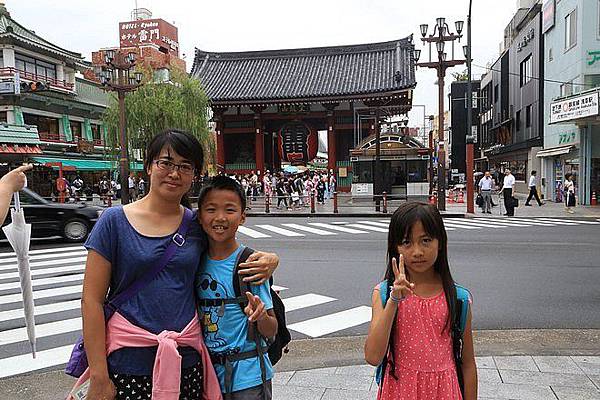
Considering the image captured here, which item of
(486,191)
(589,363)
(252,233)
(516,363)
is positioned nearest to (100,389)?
(516,363)

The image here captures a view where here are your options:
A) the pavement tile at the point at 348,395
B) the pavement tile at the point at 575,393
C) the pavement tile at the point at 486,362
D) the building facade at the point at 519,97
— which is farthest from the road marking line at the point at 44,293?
the building facade at the point at 519,97

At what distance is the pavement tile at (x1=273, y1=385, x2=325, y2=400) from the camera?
3697 millimetres

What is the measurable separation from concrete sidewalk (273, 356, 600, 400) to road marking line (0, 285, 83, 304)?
462cm

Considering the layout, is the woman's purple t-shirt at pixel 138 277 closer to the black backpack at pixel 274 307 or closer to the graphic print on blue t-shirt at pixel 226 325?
the graphic print on blue t-shirt at pixel 226 325

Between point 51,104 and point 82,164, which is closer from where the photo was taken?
point 51,104

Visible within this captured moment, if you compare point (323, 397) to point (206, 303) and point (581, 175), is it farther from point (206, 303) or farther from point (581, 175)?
point (581, 175)

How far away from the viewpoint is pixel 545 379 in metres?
3.91

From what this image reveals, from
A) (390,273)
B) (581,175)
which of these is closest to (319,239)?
(390,273)

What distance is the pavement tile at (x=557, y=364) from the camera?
4095 mm

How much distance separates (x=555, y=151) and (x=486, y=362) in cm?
2353

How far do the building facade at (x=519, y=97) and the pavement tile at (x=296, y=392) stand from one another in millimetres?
28679

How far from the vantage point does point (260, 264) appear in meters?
Result: 2.05

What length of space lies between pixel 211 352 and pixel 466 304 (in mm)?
1109

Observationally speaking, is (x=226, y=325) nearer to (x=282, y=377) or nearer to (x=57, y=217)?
(x=282, y=377)
